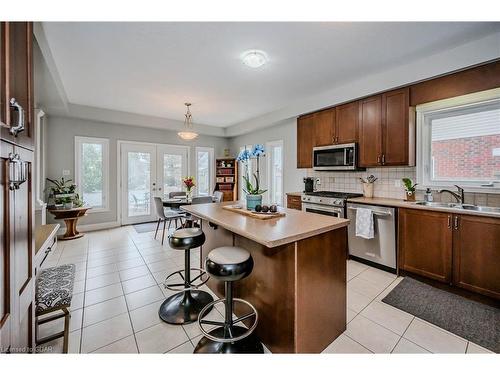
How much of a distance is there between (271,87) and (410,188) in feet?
8.17

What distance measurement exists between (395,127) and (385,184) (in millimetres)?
880

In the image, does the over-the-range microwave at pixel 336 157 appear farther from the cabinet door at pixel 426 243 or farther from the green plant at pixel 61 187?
the green plant at pixel 61 187

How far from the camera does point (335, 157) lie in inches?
143

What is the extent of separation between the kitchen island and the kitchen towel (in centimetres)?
135

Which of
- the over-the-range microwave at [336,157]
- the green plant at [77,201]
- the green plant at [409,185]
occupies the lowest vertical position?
the green plant at [77,201]

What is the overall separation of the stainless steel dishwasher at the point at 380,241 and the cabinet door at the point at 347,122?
1111mm

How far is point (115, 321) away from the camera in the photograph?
74.3 inches

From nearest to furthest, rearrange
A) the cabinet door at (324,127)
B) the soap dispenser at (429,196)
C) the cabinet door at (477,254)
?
the cabinet door at (477,254)
the soap dispenser at (429,196)
the cabinet door at (324,127)

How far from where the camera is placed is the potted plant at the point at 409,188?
9.76 feet

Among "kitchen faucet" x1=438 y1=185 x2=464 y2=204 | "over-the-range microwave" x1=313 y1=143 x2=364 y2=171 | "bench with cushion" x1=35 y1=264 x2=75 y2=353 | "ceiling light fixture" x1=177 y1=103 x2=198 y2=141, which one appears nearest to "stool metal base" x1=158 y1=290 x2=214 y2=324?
"bench with cushion" x1=35 y1=264 x2=75 y2=353

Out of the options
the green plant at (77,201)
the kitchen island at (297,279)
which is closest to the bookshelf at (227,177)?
the green plant at (77,201)
